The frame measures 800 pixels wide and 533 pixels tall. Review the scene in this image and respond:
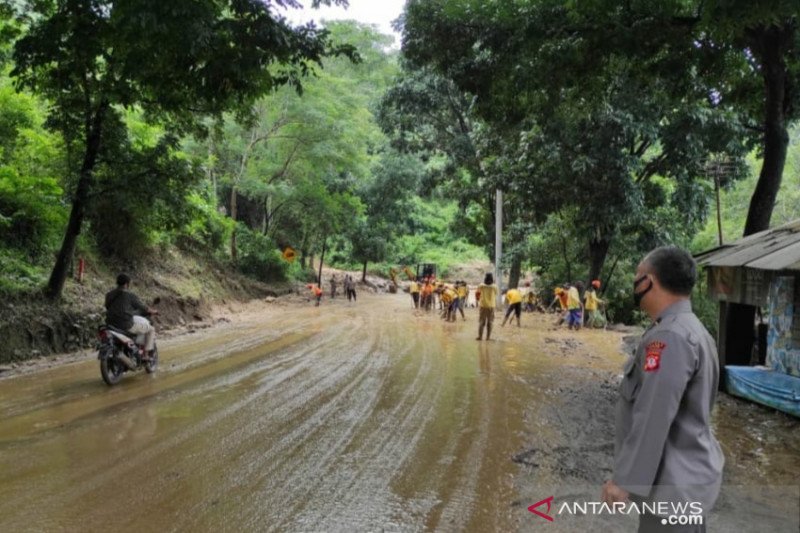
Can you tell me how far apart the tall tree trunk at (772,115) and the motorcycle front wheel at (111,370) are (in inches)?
455

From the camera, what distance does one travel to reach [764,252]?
8164 mm

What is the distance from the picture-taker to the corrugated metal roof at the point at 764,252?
23.6 feet

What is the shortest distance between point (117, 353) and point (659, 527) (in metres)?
8.65

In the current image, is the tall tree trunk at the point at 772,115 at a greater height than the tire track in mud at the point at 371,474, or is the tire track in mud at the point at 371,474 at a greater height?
the tall tree trunk at the point at 772,115

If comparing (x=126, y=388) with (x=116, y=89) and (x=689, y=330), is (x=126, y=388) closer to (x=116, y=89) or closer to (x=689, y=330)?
(x=116, y=89)

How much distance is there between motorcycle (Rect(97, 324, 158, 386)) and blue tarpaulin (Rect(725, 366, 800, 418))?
993 cm

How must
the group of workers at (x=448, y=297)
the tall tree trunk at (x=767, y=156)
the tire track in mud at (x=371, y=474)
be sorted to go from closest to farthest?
the tire track in mud at (x=371, y=474) < the tall tree trunk at (x=767, y=156) < the group of workers at (x=448, y=297)

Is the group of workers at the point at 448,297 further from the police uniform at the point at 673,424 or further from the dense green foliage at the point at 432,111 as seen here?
the police uniform at the point at 673,424

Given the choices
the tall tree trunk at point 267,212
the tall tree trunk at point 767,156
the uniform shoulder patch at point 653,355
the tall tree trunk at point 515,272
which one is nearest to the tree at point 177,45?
the uniform shoulder patch at point 653,355

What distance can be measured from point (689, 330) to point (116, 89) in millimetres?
11699

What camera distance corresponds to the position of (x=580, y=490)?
517 cm

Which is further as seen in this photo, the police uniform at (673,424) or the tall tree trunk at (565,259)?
the tall tree trunk at (565,259)

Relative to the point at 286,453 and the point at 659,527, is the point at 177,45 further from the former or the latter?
the point at 659,527

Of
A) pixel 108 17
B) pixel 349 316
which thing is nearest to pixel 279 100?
pixel 349 316
